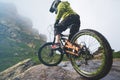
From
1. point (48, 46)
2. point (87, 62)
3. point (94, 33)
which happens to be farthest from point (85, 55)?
point (48, 46)

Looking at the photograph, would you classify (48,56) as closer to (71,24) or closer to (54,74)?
(54,74)

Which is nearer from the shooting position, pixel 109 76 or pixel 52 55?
pixel 109 76

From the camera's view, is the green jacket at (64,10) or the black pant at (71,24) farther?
the green jacket at (64,10)

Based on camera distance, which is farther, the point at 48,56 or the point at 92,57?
the point at 48,56

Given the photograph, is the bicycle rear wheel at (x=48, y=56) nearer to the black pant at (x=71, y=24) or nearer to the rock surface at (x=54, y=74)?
the rock surface at (x=54, y=74)

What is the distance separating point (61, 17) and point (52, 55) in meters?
2.99

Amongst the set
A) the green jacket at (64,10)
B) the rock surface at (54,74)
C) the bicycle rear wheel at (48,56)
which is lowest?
the rock surface at (54,74)

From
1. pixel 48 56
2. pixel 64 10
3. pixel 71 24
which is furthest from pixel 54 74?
pixel 64 10

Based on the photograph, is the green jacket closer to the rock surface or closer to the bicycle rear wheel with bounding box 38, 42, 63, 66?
the bicycle rear wheel with bounding box 38, 42, 63, 66

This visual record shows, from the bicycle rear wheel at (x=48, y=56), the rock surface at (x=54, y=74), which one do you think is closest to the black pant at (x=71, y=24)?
the rock surface at (x=54, y=74)

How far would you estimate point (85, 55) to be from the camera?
9.31 m

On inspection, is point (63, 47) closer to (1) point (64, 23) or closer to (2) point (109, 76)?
(1) point (64, 23)

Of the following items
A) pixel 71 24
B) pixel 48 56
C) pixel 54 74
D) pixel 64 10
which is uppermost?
pixel 64 10

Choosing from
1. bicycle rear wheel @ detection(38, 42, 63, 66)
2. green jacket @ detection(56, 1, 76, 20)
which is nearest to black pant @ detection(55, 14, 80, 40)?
green jacket @ detection(56, 1, 76, 20)
